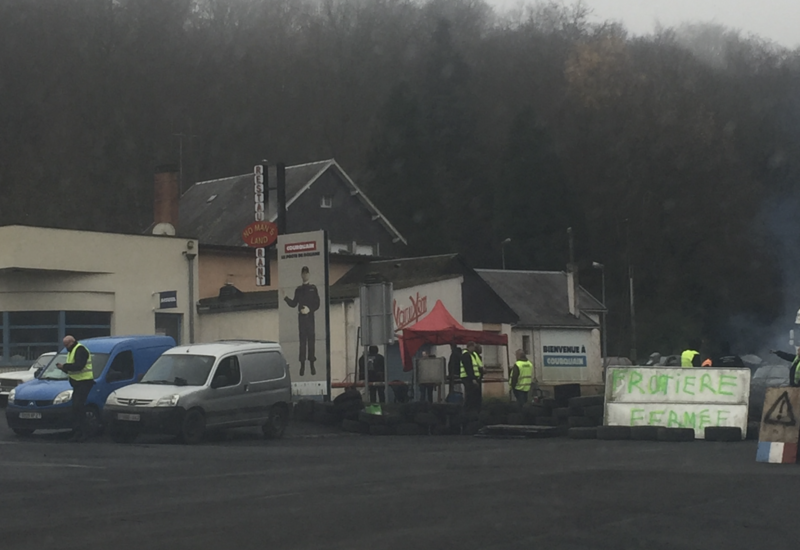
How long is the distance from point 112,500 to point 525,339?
159 ft

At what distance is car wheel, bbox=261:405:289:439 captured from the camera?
79.8 ft

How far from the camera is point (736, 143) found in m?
70.0

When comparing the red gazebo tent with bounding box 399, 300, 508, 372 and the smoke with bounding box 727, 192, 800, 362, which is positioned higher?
the smoke with bounding box 727, 192, 800, 362

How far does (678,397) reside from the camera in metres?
23.3

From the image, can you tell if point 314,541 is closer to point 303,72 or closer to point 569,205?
point 303,72

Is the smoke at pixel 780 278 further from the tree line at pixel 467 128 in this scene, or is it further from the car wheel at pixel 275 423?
the car wheel at pixel 275 423

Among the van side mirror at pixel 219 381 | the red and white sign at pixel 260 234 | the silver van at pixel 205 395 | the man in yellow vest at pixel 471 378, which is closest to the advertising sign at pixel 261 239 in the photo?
the red and white sign at pixel 260 234

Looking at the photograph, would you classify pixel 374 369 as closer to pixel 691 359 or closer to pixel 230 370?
pixel 691 359

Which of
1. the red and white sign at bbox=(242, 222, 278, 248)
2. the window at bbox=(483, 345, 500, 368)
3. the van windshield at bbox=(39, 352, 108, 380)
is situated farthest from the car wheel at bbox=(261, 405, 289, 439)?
the window at bbox=(483, 345, 500, 368)

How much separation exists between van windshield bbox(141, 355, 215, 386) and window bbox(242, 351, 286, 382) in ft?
2.58

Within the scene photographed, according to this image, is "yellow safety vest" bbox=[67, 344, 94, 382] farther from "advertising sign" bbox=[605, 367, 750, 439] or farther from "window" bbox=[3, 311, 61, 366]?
"window" bbox=[3, 311, 61, 366]

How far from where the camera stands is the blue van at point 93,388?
77.8 feet

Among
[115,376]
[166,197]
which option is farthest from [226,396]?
[166,197]

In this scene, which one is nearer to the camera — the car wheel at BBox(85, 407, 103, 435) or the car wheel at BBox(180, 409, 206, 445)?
the car wheel at BBox(180, 409, 206, 445)
